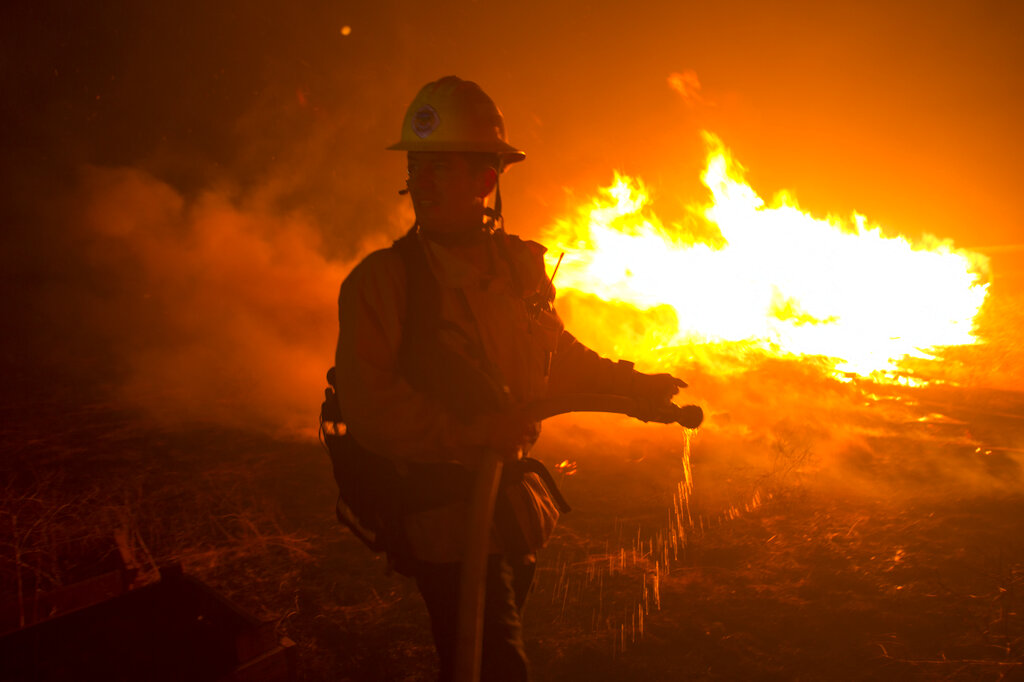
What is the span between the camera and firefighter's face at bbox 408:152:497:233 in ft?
6.66

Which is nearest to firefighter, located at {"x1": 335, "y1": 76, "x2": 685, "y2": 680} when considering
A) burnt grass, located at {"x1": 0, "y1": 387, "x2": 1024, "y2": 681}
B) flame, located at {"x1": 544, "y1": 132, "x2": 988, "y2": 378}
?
burnt grass, located at {"x1": 0, "y1": 387, "x2": 1024, "y2": 681}

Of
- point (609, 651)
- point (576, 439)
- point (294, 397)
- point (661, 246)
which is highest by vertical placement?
point (661, 246)

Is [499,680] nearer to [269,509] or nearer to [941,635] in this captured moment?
[941,635]

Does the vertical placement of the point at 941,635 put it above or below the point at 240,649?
below

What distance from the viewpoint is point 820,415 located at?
6.58 metres

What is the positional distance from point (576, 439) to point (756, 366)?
3763 millimetres

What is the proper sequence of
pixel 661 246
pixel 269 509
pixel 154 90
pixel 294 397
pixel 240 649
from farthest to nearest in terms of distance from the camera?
pixel 154 90, pixel 661 246, pixel 294 397, pixel 269 509, pixel 240 649

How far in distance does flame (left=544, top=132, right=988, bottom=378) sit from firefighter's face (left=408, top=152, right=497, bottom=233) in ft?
22.7

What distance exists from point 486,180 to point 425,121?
12.0 inches

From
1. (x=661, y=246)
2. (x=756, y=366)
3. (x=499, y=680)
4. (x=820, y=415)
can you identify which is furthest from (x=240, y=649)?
(x=661, y=246)

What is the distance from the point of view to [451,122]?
205 centimetres

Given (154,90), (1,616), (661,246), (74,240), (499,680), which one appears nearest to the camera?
(499,680)

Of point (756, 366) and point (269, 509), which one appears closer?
point (269, 509)

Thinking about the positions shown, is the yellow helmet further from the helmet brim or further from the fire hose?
the fire hose
